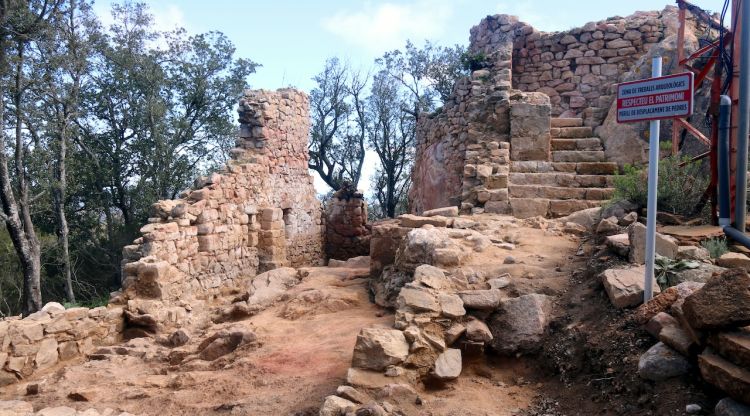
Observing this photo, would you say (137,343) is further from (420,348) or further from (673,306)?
(673,306)

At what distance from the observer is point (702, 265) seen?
12.6ft

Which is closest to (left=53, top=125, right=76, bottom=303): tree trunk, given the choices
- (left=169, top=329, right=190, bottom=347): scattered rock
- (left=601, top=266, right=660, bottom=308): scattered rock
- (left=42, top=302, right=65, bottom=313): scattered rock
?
(left=42, top=302, right=65, bottom=313): scattered rock

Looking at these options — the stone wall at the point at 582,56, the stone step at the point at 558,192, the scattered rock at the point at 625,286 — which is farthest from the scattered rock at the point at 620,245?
the stone wall at the point at 582,56

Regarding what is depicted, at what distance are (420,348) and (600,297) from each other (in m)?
1.45

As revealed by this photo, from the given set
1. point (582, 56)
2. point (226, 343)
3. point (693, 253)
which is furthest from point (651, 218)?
point (582, 56)

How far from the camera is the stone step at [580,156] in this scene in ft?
30.5

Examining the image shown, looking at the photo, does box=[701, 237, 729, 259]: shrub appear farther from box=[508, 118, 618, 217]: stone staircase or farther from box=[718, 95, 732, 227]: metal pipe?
box=[508, 118, 618, 217]: stone staircase

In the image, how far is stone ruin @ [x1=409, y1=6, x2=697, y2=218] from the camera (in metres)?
8.65

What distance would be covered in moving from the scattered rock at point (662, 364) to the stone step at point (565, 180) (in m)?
5.89

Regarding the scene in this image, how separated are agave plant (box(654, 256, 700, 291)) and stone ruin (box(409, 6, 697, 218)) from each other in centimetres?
410

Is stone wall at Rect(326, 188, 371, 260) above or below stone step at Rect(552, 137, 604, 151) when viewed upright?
below

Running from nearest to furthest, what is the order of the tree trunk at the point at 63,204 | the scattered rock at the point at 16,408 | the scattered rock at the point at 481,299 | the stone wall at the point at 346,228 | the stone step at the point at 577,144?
1. the scattered rock at the point at 16,408
2. the scattered rock at the point at 481,299
3. the stone step at the point at 577,144
4. the tree trunk at the point at 63,204
5. the stone wall at the point at 346,228

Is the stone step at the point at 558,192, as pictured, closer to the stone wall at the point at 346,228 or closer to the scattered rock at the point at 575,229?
the scattered rock at the point at 575,229

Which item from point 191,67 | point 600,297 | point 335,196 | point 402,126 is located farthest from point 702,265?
point 402,126
